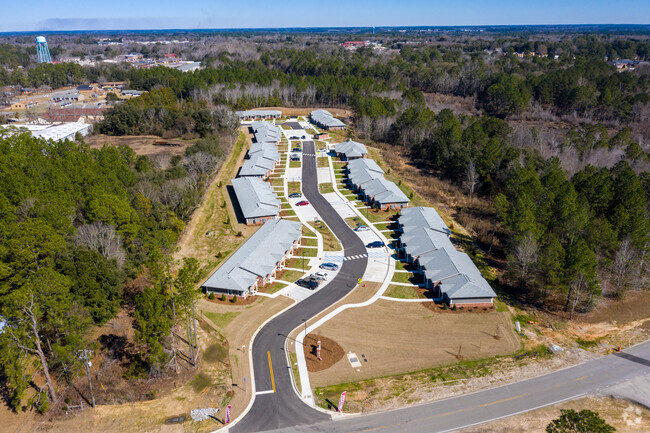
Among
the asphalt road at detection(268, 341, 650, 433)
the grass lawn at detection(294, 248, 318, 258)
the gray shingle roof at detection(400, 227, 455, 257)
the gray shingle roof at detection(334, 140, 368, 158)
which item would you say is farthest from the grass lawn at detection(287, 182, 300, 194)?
the asphalt road at detection(268, 341, 650, 433)

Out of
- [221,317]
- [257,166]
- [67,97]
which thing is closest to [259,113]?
[257,166]

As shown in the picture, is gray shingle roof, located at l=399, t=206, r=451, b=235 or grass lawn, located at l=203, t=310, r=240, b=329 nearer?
grass lawn, located at l=203, t=310, r=240, b=329

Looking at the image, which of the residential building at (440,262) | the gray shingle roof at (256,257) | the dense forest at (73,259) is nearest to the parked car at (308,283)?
the gray shingle roof at (256,257)

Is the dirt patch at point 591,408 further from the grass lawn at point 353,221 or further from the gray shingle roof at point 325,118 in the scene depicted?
the gray shingle roof at point 325,118

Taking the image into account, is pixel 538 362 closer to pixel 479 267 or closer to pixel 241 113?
pixel 479 267

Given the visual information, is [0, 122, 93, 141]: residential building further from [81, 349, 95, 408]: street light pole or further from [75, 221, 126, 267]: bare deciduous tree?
[81, 349, 95, 408]: street light pole
